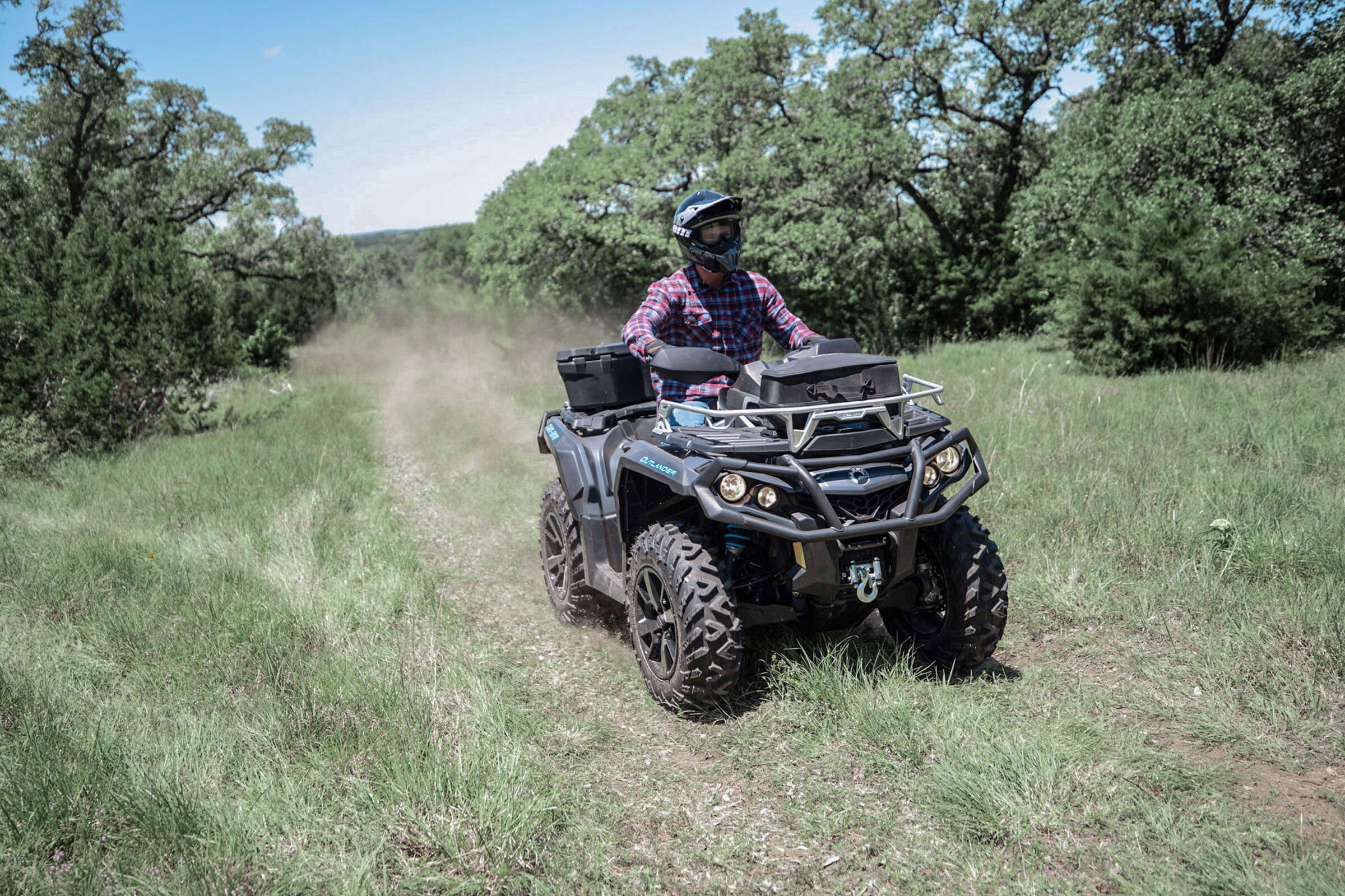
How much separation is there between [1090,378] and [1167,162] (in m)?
5.84

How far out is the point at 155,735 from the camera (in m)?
3.33

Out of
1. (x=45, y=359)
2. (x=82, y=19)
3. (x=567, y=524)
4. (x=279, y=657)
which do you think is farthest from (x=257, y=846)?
(x=82, y=19)

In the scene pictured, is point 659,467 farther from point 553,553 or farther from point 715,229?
point 553,553

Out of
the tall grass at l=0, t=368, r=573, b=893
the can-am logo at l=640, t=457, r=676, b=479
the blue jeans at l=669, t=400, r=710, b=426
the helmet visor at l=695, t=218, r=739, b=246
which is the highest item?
the helmet visor at l=695, t=218, r=739, b=246

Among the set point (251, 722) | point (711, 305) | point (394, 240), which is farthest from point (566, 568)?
point (394, 240)

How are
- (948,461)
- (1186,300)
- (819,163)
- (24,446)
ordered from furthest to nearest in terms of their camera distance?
1. (819,163)
2. (1186,300)
3. (24,446)
4. (948,461)

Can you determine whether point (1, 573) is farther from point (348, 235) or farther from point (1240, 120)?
point (348, 235)

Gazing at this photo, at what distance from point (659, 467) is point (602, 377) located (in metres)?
1.45

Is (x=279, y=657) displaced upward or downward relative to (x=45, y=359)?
downward

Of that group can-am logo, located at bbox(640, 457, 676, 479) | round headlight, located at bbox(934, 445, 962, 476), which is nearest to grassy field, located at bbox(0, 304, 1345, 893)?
round headlight, located at bbox(934, 445, 962, 476)

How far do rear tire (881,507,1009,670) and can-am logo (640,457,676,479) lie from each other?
1.12 m

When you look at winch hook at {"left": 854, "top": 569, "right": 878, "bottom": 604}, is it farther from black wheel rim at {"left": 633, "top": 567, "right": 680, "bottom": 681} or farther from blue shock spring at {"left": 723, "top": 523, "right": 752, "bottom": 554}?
black wheel rim at {"left": 633, "top": 567, "right": 680, "bottom": 681}

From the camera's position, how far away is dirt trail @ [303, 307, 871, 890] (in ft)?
9.61

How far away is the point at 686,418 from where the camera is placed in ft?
12.9
